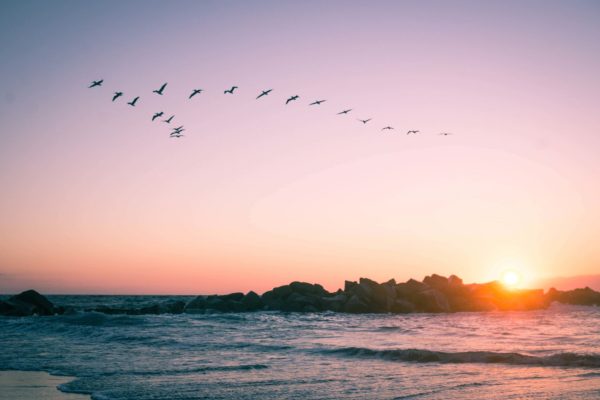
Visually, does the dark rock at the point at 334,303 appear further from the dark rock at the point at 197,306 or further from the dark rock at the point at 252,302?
the dark rock at the point at 197,306

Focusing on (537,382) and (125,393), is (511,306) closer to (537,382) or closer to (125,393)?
(537,382)

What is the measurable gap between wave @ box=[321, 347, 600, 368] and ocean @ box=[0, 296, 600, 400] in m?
0.04

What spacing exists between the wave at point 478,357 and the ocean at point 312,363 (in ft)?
0.12

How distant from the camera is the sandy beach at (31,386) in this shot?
43.0 ft

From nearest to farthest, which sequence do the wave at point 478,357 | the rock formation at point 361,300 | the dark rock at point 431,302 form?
1. the wave at point 478,357
2. the rock formation at point 361,300
3. the dark rock at point 431,302

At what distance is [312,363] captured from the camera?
18.4m

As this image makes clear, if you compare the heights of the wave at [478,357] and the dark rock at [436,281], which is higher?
the dark rock at [436,281]

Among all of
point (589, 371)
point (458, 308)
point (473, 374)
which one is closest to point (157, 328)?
point (473, 374)

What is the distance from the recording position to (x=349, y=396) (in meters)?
12.6

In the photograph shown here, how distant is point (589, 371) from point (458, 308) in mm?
44909

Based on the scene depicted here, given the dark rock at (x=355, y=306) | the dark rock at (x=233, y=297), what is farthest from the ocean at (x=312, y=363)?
the dark rock at (x=233, y=297)

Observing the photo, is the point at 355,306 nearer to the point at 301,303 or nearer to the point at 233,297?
the point at 301,303

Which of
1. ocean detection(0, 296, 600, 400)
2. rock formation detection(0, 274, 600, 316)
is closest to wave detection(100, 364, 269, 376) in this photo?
ocean detection(0, 296, 600, 400)

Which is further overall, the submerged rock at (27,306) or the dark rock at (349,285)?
the dark rock at (349,285)
